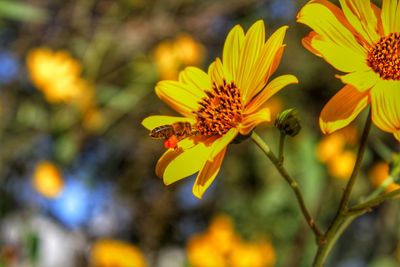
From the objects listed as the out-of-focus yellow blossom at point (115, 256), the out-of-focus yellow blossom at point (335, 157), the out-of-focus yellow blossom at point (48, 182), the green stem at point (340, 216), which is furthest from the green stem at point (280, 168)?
the out-of-focus yellow blossom at point (48, 182)

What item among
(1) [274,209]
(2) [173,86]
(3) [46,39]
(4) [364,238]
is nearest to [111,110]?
(3) [46,39]

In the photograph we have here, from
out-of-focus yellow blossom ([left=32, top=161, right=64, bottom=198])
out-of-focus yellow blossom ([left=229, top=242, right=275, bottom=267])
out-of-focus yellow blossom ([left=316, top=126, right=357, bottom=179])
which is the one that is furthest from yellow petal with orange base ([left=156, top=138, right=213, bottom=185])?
out-of-focus yellow blossom ([left=32, top=161, right=64, bottom=198])

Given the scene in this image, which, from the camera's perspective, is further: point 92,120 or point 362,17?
point 92,120

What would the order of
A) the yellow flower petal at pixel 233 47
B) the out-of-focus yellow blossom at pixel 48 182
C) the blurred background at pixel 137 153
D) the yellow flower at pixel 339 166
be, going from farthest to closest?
Result: the out-of-focus yellow blossom at pixel 48 182
the blurred background at pixel 137 153
the yellow flower at pixel 339 166
the yellow flower petal at pixel 233 47

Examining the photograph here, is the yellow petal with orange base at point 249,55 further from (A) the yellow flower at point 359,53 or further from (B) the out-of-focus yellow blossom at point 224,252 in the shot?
(B) the out-of-focus yellow blossom at point 224,252

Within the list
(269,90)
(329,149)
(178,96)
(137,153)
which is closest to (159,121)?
(178,96)

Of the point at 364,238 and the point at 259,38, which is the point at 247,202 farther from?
the point at 259,38

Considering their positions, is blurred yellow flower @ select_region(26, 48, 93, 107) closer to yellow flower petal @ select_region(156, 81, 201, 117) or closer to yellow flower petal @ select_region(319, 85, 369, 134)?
yellow flower petal @ select_region(156, 81, 201, 117)

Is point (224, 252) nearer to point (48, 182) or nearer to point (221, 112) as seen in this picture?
point (48, 182)
